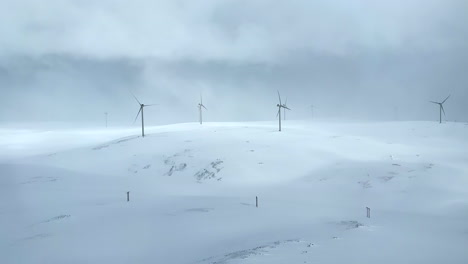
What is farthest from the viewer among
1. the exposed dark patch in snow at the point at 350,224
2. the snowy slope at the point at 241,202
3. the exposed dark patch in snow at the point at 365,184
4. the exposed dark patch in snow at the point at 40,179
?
the exposed dark patch in snow at the point at 40,179

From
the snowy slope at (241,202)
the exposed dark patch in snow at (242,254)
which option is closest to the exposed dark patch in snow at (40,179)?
the snowy slope at (241,202)

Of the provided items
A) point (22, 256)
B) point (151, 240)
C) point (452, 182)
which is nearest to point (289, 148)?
point (452, 182)

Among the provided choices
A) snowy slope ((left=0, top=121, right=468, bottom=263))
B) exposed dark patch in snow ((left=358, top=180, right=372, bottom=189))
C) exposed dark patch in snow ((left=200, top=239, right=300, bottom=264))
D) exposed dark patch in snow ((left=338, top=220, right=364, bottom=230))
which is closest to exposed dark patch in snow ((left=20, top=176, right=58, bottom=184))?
snowy slope ((left=0, top=121, right=468, bottom=263))

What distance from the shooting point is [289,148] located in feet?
197

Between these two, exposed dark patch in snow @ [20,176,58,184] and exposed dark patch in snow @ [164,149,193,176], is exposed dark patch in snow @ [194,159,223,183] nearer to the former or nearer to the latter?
exposed dark patch in snow @ [164,149,193,176]

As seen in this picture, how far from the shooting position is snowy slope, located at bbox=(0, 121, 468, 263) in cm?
2312

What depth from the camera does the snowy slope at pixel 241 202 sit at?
23.1 m

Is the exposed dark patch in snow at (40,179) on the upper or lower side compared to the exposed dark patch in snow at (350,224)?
upper

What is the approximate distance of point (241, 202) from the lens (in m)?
37.4

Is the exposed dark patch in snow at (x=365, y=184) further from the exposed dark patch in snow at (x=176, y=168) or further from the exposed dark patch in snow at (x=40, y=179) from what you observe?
the exposed dark patch in snow at (x=40, y=179)

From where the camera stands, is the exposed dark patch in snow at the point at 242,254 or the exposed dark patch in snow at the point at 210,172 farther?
the exposed dark patch in snow at the point at 210,172

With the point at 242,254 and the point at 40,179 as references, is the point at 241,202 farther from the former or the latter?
the point at 40,179

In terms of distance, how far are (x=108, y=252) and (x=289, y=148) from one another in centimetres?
4108

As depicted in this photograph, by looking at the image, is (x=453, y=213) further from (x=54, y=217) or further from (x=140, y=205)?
(x=54, y=217)
